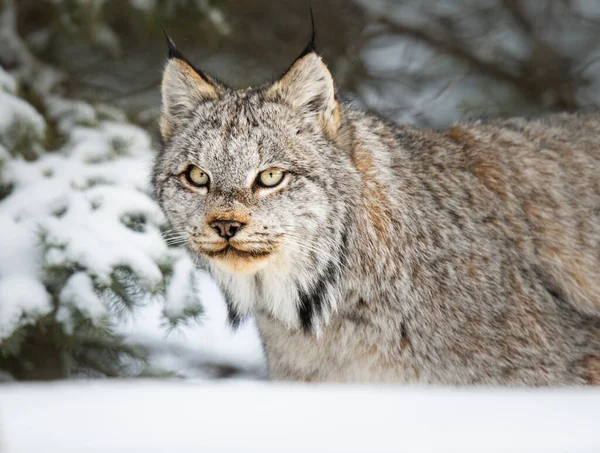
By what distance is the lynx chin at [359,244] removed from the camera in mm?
3027

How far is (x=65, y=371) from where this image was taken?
13.7 feet

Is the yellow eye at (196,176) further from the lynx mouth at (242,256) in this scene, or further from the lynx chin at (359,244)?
the lynx mouth at (242,256)

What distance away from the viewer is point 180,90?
11.1 feet

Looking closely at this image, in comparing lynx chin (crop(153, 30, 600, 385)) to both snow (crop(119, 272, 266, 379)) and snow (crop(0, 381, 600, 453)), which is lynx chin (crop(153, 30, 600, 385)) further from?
snow (crop(0, 381, 600, 453))

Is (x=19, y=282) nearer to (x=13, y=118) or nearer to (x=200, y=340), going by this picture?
(x=13, y=118)

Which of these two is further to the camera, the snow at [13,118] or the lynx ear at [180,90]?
the snow at [13,118]

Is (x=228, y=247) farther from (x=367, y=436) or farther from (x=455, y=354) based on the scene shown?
(x=367, y=436)

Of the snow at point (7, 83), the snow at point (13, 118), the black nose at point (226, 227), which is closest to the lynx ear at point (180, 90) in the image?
the black nose at point (226, 227)

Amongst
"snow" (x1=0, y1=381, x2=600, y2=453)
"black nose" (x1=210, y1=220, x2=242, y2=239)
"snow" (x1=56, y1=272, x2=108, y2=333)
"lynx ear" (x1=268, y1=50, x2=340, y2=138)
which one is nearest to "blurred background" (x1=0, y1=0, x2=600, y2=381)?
"snow" (x1=56, y1=272, x2=108, y2=333)

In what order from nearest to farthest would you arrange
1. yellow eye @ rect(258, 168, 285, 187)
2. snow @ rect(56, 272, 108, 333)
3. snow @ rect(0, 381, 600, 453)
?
snow @ rect(0, 381, 600, 453), yellow eye @ rect(258, 168, 285, 187), snow @ rect(56, 272, 108, 333)

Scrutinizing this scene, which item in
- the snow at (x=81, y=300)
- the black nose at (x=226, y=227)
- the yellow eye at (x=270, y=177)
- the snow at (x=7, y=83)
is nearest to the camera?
the black nose at (x=226, y=227)

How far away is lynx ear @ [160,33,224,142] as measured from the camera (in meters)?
3.33

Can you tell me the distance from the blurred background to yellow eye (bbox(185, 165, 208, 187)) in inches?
8.8

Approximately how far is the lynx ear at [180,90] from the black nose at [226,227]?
24.9 inches
